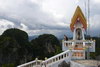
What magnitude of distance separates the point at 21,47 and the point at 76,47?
3531 centimetres

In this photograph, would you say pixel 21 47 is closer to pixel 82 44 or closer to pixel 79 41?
pixel 79 41

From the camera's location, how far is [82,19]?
25.1m

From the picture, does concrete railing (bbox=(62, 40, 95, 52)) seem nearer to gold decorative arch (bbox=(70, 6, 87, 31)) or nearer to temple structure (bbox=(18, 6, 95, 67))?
temple structure (bbox=(18, 6, 95, 67))

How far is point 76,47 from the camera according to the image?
976 inches

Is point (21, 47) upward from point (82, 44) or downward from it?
downward

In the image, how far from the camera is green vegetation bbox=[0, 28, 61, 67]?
51.2m

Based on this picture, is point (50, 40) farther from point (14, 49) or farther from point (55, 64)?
point (55, 64)

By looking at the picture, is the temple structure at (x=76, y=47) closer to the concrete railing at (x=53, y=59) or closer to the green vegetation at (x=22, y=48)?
the concrete railing at (x=53, y=59)

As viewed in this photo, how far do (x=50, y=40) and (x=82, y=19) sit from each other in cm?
4534

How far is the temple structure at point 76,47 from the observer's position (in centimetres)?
2146

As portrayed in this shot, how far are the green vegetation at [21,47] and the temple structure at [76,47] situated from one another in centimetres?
1810

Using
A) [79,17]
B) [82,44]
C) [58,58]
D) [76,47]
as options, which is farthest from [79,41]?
[58,58]

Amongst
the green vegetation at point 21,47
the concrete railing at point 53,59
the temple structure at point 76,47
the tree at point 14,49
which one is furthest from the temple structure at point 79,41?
the tree at point 14,49

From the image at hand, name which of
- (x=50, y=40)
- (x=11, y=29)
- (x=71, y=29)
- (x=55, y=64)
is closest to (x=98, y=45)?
(x=50, y=40)
